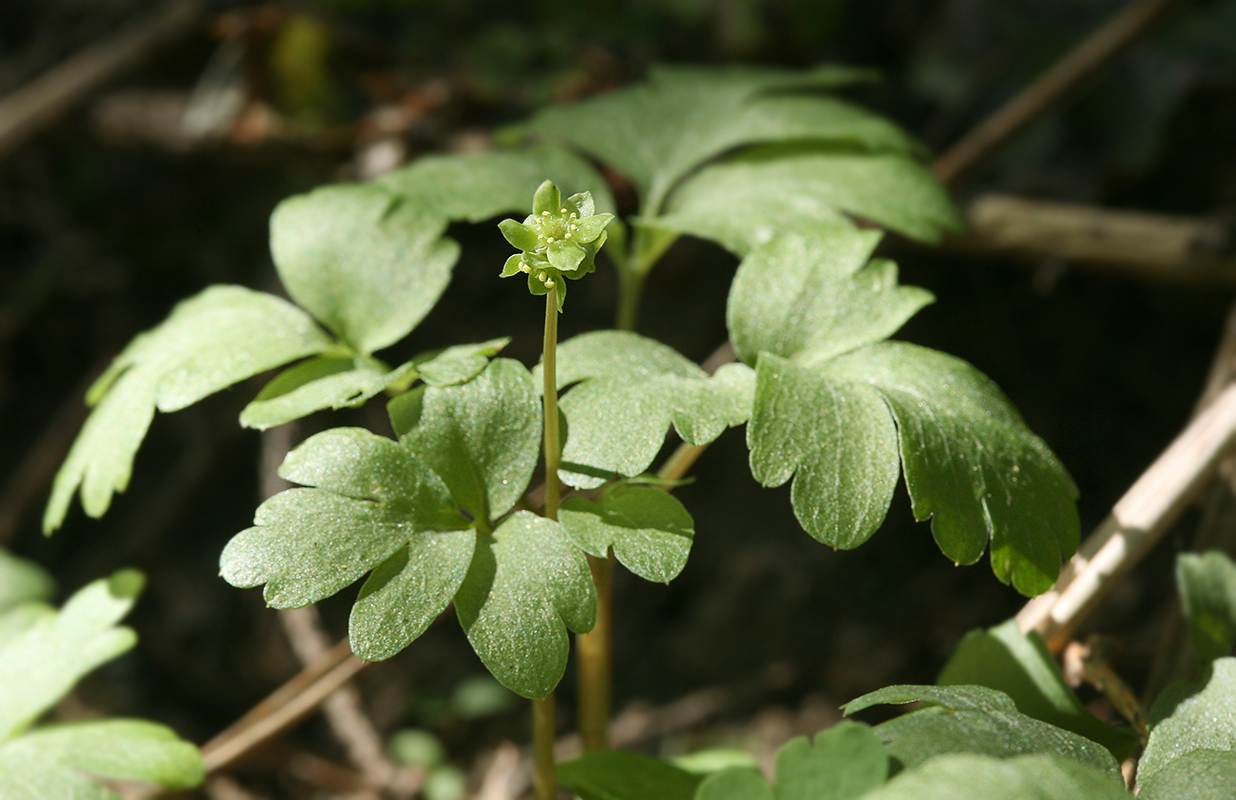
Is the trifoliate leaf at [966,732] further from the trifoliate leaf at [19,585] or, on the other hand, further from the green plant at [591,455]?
the trifoliate leaf at [19,585]

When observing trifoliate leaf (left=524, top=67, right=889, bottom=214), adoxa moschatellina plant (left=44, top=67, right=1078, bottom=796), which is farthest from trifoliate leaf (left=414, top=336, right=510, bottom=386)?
trifoliate leaf (left=524, top=67, right=889, bottom=214)

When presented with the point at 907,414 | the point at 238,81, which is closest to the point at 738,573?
the point at 907,414

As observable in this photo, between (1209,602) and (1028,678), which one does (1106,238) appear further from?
(1028,678)

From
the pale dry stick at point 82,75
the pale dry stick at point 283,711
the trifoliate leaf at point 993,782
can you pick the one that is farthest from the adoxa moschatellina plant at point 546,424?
the pale dry stick at point 82,75

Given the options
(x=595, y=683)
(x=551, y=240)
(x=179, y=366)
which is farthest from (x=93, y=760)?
(x=551, y=240)

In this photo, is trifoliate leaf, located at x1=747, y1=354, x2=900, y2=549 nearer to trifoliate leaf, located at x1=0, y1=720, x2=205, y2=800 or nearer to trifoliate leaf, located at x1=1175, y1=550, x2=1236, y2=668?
trifoliate leaf, located at x1=1175, y1=550, x2=1236, y2=668
